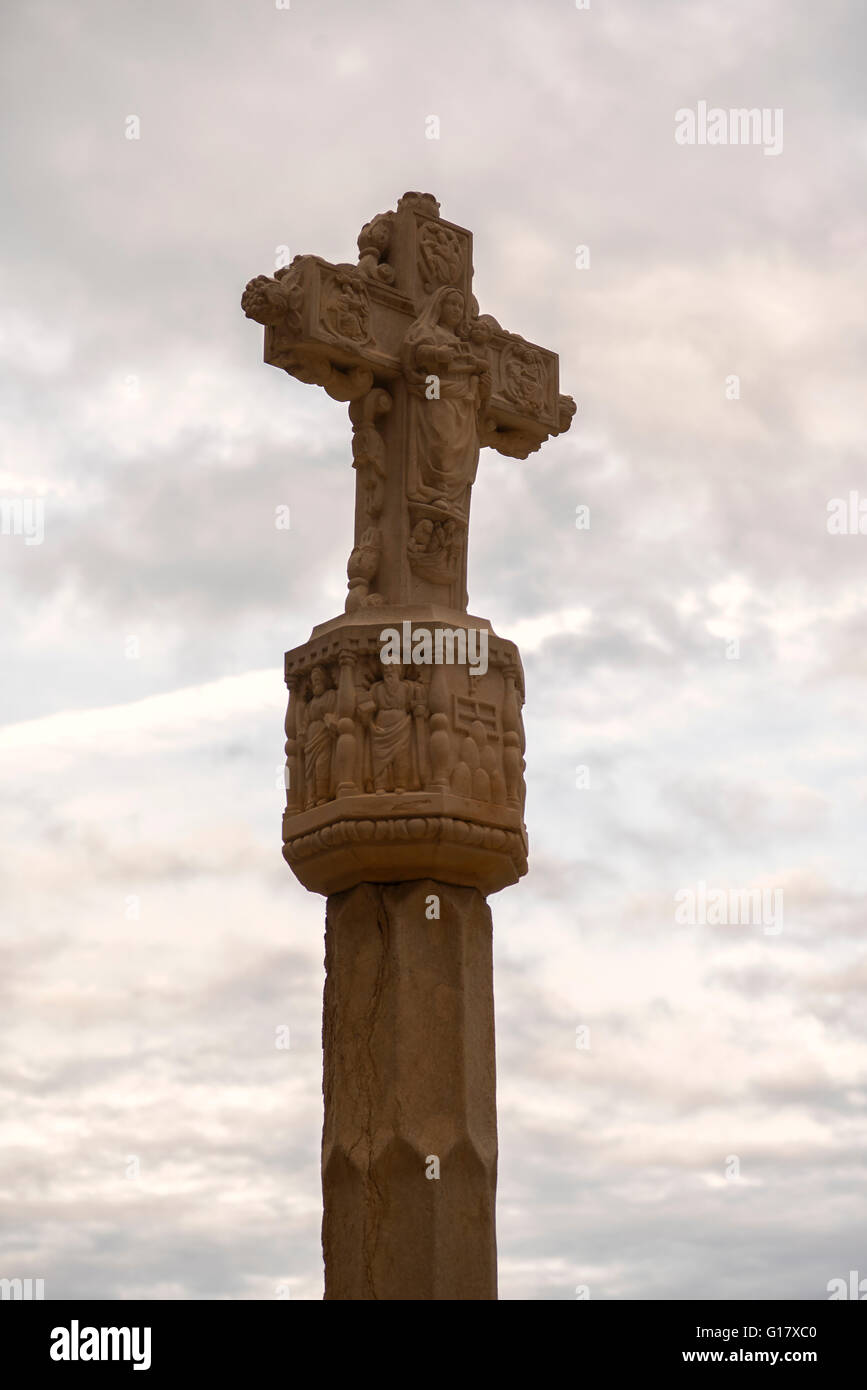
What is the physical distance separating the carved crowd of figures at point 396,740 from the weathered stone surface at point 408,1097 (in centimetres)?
57

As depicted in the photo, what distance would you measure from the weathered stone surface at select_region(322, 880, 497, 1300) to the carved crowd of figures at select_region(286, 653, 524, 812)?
567 millimetres

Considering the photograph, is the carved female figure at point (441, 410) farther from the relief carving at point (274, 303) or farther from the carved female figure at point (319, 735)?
the carved female figure at point (319, 735)

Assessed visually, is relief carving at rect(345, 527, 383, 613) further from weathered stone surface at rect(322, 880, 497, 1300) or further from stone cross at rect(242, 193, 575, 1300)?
weathered stone surface at rect(322, 880, 497, 1300)

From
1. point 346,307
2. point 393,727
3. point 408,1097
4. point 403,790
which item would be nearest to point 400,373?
point 346,307

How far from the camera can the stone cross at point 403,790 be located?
400 inches

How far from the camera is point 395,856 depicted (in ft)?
34.4

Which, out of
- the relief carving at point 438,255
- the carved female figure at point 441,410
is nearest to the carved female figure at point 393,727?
the carved female figure at point 441,410

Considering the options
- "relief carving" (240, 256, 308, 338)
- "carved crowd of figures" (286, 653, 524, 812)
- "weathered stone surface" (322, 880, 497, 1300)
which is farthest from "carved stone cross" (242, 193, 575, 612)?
"weathered stone surface" (322, 880, 497, 1300)

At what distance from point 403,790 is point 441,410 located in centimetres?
225

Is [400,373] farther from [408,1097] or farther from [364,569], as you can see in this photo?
[408,1097]
